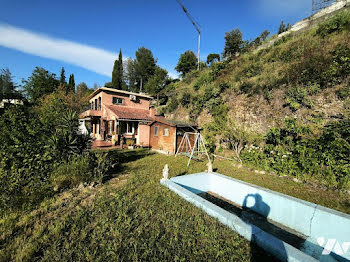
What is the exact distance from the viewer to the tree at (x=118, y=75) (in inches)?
1486

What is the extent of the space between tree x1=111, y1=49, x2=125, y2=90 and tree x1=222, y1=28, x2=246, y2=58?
90.8ft

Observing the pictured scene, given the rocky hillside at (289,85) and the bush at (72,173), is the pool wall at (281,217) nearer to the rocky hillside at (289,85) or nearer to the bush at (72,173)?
the bush at (72,173)

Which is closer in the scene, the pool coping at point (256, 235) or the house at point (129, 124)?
the pool coping at point (256, 235)

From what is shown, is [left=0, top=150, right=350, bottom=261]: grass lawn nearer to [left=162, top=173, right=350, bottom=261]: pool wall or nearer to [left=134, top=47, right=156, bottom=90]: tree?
[left=162, top=173, right=350, bottom=261]: pool wall

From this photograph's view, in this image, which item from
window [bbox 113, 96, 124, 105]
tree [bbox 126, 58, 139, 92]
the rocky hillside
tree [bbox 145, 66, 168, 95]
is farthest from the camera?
tree [bbox 126, 58, 139, 92]

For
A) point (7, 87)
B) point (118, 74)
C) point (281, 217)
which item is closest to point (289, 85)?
point (281, 217)

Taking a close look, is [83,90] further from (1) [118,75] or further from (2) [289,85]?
(2) [289,85]

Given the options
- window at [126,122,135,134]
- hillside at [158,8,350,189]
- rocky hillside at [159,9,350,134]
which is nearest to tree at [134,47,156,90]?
window at [126,122,135,134]

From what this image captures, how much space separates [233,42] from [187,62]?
1068 cm

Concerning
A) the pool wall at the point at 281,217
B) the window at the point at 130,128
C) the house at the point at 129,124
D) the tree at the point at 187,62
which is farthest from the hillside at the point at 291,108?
the tree at the point at 187,62

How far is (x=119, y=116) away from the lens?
15008 mm

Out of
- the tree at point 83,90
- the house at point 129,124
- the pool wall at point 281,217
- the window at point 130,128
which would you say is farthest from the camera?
the tree at point 83,90

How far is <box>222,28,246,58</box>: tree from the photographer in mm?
26006

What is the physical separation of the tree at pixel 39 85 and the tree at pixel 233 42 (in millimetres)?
39854
